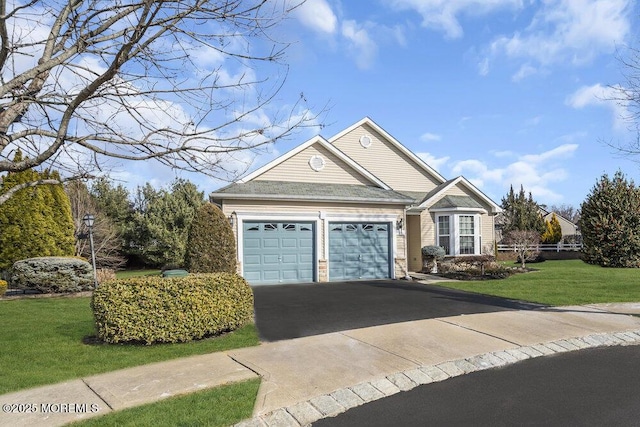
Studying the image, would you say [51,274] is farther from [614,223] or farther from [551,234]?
[551,234]

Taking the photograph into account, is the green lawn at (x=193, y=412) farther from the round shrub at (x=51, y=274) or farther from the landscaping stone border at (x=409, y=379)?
the round shrub at (x=51, y=274)

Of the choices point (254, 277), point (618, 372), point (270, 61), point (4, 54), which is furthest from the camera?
point (254, 277)

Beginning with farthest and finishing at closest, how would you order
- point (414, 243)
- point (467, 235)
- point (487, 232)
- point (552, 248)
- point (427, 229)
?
point (552, 248) < point (487, 232) < point (414, 243) < point (427, 229) < point (467, 235)

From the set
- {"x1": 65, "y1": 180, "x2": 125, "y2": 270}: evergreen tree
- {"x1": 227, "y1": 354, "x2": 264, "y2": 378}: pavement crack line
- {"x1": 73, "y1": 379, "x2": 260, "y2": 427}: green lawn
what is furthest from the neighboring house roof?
{"x1": 65, "y1": 180, "x2": 125, "y2": 270}: evergreen tree

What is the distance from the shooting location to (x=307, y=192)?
1680cm

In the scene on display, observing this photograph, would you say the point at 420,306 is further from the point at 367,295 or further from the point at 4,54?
the point at 4,54

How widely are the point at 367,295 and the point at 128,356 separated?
24.4 feet

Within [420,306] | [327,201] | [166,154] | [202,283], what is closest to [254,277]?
[327,201]

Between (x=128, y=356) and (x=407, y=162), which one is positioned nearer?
(x=128, y=356)

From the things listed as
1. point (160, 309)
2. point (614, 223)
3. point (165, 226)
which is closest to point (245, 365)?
point (160, 309)

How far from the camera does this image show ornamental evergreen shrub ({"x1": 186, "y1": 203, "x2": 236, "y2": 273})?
12531mm

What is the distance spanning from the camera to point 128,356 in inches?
262

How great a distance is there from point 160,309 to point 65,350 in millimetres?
1656

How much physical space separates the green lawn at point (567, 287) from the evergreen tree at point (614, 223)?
3660mm
